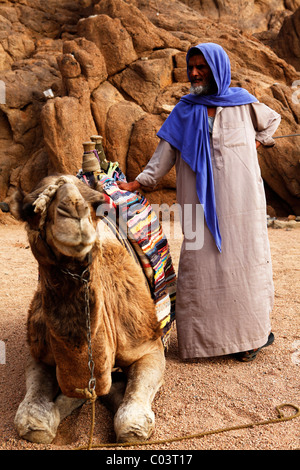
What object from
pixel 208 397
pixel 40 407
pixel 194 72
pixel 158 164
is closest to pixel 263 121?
pixel 194 72

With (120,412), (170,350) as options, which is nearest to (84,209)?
Answer: (120,412)

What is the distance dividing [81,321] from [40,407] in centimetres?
79

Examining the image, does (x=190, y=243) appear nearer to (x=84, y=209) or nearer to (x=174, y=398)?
(x=174, y=398)

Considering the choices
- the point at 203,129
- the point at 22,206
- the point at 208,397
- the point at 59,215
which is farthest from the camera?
the point at 203,129

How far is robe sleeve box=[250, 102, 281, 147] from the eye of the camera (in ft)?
11.2

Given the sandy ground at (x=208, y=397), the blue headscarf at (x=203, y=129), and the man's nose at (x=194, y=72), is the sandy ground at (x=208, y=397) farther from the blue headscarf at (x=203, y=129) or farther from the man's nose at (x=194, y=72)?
the man's nose at (x=194, y=72)

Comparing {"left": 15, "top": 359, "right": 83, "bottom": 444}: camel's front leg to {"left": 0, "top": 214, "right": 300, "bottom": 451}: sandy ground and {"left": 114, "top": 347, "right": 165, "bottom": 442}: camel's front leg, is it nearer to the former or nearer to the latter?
{"left": 0, "top": 214, "right": 300, "bottom": 451}: sandy ground

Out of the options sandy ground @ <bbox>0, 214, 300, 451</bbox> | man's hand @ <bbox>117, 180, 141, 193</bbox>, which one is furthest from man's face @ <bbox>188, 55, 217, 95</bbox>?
sandy ground @ <bbox>0, 214, 300, 451</bbox>

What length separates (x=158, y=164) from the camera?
3.45 metres

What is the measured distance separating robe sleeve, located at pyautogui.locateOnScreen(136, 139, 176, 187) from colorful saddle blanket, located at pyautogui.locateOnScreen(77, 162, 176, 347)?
17cm

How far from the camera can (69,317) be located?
1.93 metres

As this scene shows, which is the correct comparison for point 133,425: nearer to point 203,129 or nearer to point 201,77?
point 203,129

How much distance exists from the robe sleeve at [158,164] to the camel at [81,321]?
2.62 ft

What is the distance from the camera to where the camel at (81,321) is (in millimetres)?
1761
